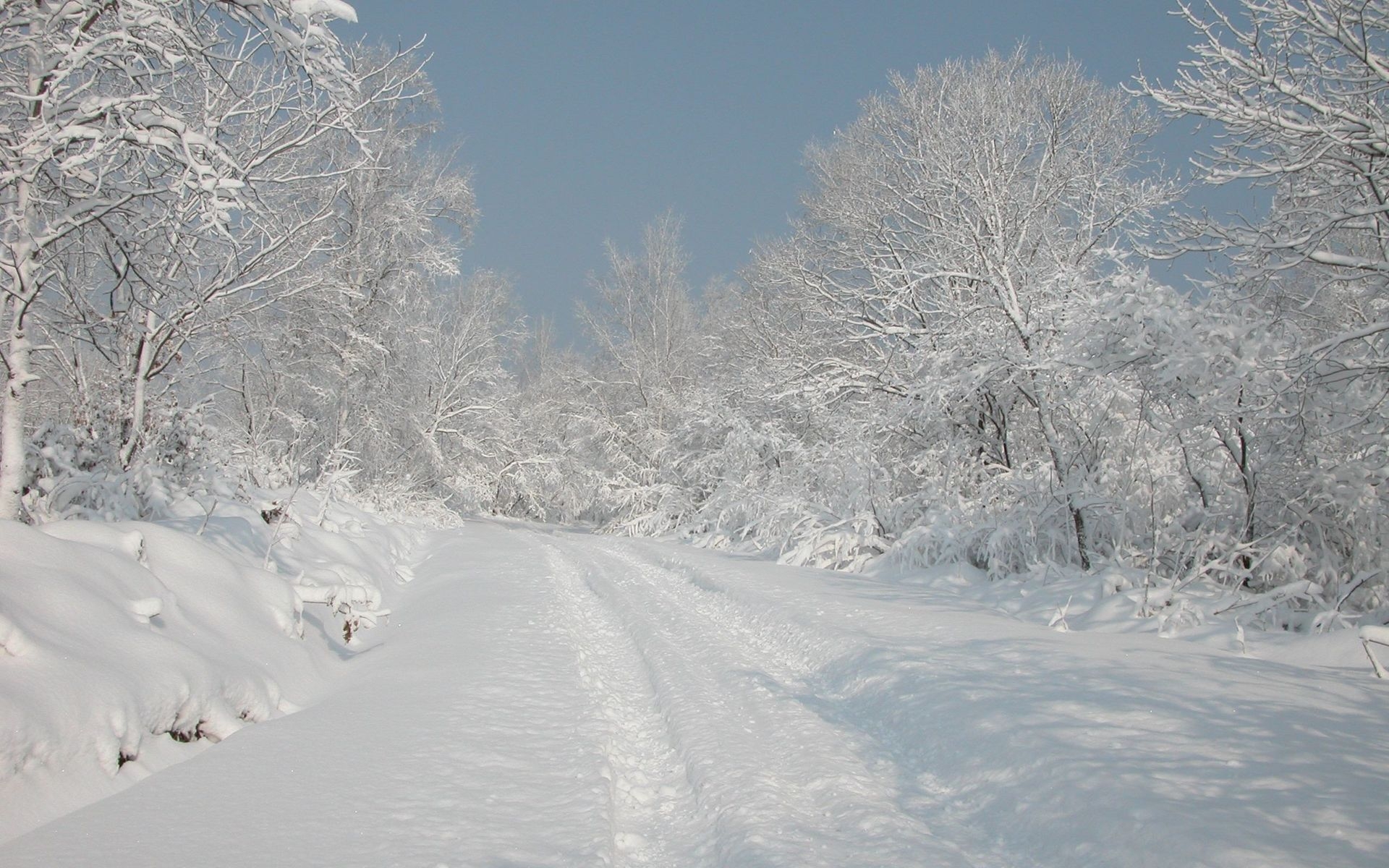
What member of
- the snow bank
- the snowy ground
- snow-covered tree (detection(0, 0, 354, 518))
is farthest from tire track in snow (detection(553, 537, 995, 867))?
snow-covered tree (detection(0, 0, 354, 518))

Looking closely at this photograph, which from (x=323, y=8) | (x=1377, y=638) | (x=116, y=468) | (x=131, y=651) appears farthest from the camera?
(x=116, y=468)

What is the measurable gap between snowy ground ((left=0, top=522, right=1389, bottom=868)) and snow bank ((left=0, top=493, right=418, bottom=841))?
0.71ft

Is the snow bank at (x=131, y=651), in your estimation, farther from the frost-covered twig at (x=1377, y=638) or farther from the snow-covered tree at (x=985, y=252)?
the snow-covered tree at (x=985, y=252)

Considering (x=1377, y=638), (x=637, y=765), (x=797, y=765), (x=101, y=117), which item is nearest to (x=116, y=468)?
(x=101, y=117)

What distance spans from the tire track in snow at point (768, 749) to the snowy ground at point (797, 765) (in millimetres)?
21

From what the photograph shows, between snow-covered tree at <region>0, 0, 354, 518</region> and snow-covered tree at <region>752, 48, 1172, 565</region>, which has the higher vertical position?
snow-covered tree at <region>752, 48, 1172, 565</region>

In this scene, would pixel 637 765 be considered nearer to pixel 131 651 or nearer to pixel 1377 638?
pixel 131 651

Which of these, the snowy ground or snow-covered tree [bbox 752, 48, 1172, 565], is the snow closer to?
the snowy ground

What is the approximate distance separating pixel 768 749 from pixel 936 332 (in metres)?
8.79

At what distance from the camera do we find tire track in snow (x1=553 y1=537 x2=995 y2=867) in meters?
3.40

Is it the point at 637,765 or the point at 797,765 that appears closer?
the point at 797,765

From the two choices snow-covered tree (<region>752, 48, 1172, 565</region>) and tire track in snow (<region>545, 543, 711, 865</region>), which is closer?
tire track in snow (<region>545, 543, 711, 865</region>)

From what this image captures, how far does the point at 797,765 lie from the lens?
169 inches

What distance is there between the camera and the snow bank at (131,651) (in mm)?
3152
